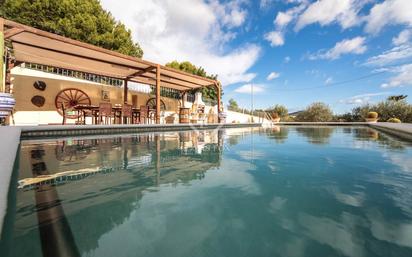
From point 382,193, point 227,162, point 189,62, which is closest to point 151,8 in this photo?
point 189,62

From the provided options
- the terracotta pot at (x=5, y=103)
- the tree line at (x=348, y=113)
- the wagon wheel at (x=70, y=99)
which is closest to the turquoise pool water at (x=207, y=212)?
the terracotta pot at (x=5, y=103)

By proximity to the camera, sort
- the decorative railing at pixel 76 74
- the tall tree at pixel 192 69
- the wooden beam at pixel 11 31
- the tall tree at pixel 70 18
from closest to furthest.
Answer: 1. the wooden beam at pixel 11 31
2. the decorative railing at pixel 76 74
3. the tall tree at pixel 70 18
4. the tall tree at pixel 192 69

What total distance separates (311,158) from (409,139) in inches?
192

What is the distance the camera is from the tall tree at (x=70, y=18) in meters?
12.8

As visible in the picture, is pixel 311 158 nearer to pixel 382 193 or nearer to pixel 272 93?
pixel 382 193

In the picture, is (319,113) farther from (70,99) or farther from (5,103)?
(5,103)

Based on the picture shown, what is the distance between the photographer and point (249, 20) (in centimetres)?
2186

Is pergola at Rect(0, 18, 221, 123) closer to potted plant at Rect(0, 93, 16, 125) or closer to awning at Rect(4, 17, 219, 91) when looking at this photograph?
awning at Rect(4, 17, 219, 91)

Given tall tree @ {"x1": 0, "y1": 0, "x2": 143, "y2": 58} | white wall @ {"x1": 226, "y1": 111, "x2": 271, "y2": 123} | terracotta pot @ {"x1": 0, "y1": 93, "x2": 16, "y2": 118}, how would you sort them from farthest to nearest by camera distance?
white wall @ {"x1": 226, "y1": 111, "x2": 271, "y2": 123}
tall tree @ {"x1": 0, "y1": 0, "x2": 143, "y2": 58}
terracotta pot @ {"x1": 0, "y1": 93, "x2": 16, "y2": 118}

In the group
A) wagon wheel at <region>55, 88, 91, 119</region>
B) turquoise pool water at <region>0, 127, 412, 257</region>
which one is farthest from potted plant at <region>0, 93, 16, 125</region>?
wagon wheel at <region>55, 88, 91, 119</region>

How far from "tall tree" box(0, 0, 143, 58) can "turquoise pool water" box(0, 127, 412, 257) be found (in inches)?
578

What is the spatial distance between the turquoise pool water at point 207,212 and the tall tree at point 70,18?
14673mm

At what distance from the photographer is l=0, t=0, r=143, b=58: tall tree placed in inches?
505

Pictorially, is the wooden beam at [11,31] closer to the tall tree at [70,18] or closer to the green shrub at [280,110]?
the tall tree at [70,18]
